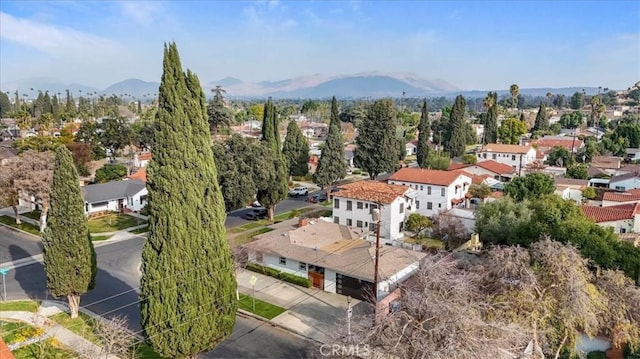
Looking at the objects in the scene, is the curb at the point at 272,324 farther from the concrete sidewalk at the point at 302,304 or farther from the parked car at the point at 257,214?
the parked car at the point at 257,214

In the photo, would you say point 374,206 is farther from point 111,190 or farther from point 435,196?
point 111,190

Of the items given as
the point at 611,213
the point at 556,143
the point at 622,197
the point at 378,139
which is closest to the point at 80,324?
the point at 378,139

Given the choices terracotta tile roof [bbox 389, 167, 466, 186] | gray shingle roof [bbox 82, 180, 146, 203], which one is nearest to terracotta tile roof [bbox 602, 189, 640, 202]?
terracotta tile roof [bbox 389, 167, 466, 186]

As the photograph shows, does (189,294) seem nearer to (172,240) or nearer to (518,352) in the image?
(172,240)

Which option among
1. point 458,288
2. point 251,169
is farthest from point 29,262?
point 458,288

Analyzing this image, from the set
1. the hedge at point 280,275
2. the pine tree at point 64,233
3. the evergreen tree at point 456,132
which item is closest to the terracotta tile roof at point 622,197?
the hedge at point 280,275
